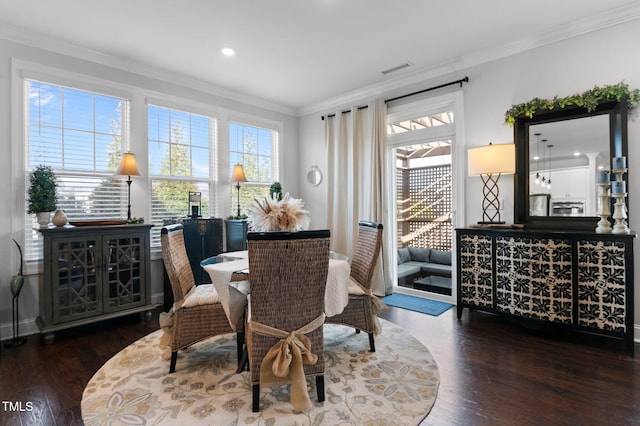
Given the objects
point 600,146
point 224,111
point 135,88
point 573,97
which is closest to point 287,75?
point 224,111

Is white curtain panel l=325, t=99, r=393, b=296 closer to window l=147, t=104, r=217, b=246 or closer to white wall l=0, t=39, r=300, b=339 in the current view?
white wall l=0, t=39, r=300, b=339

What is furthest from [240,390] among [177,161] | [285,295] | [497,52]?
[497,52]

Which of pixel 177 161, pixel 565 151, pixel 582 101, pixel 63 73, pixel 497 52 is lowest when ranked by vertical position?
pixel 565 151

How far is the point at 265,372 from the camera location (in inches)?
72.7

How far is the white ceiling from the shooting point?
8.91 feet

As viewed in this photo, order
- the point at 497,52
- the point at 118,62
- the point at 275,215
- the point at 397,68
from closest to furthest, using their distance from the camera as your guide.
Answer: the point at 275,215, the point at 497,52, the point at 118,62, the point at 397,68

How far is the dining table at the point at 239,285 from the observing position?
222 centimetres

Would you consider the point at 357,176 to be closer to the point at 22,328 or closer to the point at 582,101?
the point at 582,101

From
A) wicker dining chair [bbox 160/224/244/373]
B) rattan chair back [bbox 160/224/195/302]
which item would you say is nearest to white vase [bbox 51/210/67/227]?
rattan chair back [bbox 160/224/195/302]

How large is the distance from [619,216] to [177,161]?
4.51m

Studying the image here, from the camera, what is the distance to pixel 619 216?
2605mm

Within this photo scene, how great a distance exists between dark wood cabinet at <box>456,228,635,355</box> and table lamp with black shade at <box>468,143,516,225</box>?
0.42 m

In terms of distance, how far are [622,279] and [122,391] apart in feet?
11.9

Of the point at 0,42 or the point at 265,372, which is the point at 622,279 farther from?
the point at 0,42
